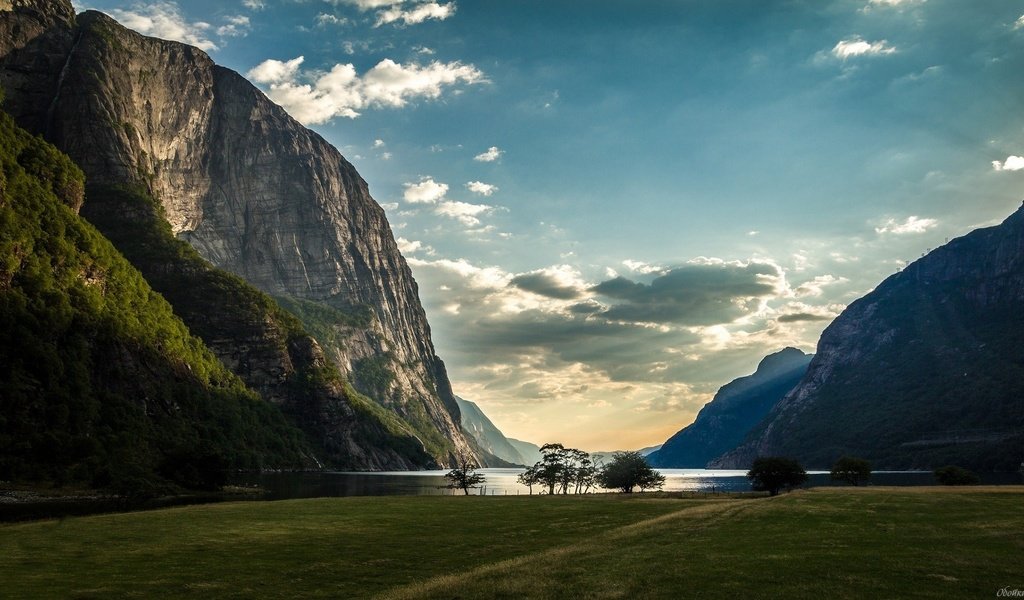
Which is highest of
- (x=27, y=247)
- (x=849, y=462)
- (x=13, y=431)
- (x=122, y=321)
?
(x=27, y=247)

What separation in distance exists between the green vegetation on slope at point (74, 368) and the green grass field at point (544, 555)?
75.6 metres

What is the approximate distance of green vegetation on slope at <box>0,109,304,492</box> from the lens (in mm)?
125562

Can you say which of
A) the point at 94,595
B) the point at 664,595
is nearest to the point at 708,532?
the point at 664,595

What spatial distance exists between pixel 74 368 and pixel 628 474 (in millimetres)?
131171

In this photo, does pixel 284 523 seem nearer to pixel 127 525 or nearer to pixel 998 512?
pixel 127 525

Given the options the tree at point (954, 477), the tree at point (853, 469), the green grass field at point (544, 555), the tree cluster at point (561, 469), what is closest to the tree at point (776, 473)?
the tree at point (853, 469)

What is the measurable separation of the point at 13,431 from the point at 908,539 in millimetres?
147322

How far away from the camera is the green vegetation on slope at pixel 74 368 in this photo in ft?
412

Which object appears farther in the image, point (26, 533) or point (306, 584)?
point (26, 533)

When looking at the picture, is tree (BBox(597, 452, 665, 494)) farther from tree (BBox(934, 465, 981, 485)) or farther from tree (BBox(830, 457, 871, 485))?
tree (BBox(934, 465, 981, 485))

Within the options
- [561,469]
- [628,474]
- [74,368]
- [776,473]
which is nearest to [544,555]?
[776,473]

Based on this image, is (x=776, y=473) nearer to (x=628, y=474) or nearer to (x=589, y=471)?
(x=628, y=474)

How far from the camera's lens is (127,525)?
55594 mm

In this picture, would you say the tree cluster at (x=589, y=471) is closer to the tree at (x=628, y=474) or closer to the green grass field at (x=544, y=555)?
the tree at (x=628, y=474)
